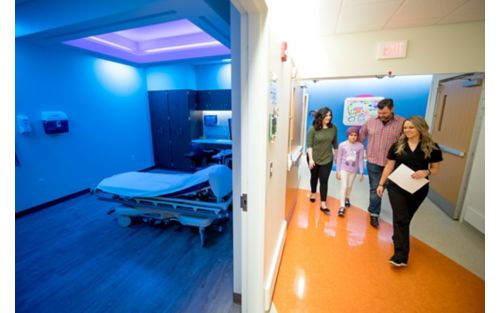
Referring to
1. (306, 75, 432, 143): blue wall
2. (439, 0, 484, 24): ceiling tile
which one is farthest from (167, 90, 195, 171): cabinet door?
(439, 0, 484, 24): ceiling tile

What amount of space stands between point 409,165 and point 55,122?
5411mm

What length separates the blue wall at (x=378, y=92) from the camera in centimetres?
448

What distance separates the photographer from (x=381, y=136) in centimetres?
263

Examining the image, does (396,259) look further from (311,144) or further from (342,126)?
(342,126)

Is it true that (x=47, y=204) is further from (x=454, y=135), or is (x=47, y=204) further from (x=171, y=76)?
(x=454, y=135)

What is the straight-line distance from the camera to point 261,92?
1217mm

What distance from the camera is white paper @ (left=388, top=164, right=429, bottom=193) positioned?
1921 millimetres

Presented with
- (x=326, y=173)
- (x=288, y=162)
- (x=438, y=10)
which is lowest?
(x=326, y=173)

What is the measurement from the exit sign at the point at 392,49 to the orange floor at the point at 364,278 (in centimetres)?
233

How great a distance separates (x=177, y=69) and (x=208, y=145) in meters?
2.28

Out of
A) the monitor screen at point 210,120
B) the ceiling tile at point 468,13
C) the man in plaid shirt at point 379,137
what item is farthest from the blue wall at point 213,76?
the ceiling tile at point 468,13

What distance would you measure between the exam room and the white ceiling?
1188 millimetres

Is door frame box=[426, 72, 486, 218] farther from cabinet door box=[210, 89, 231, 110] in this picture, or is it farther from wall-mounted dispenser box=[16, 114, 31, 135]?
wall-mounted dispenser box=[16, 114, 31, 135]
